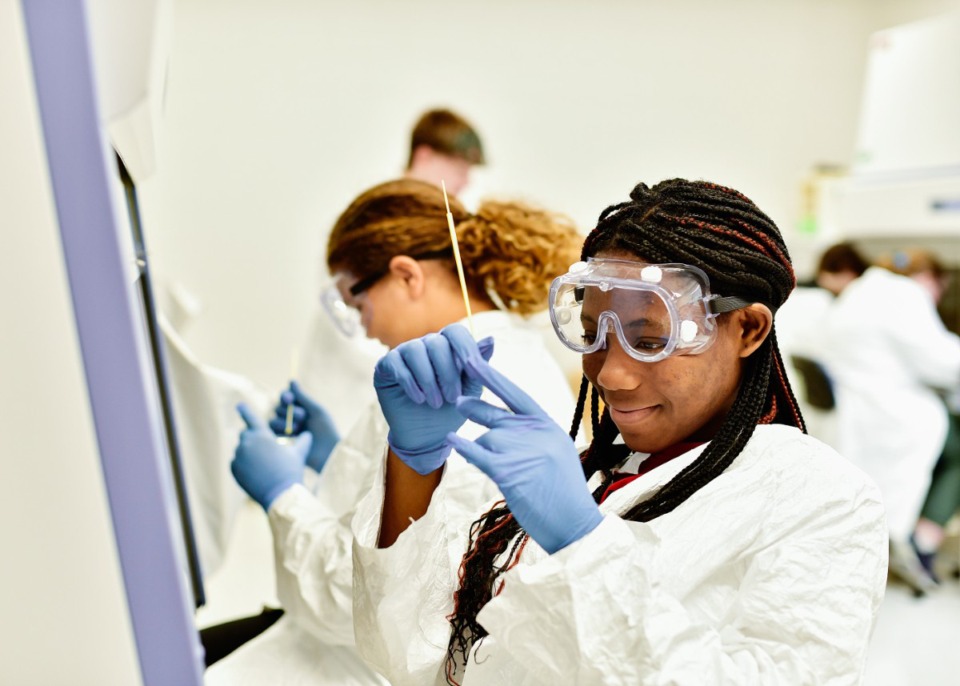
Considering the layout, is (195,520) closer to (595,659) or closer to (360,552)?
(360,552)

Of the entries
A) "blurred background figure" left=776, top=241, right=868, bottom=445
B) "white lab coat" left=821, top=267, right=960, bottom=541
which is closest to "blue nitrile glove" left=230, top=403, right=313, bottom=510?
"blurred background figure" left=776, top=241, right=868, bottom=445

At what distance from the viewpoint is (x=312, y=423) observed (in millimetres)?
1913

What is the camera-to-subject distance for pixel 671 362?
937 mm

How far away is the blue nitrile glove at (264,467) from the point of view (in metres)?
1.52

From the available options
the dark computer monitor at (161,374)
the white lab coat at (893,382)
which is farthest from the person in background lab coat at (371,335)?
the white lab coat at (893,382)

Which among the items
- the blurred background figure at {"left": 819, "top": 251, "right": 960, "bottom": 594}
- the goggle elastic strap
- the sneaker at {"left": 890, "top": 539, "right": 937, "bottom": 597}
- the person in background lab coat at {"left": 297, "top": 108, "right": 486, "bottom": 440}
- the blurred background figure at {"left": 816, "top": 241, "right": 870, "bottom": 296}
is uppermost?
the goggle elastic strap

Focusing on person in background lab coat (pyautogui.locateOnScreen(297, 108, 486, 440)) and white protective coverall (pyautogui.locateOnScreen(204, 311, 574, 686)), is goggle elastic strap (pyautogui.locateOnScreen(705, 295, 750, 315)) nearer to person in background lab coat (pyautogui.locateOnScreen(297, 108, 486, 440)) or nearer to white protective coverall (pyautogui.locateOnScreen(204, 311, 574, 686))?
white protective coverall (pyautogui.locateOnScreen(204, 311, 574, 686))

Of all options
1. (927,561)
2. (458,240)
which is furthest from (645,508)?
(927,561)

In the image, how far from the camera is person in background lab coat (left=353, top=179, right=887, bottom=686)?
0.77 m

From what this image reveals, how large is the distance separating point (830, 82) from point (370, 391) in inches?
168

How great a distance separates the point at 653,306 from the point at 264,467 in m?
0.89

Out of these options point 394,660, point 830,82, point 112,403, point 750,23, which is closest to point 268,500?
point 394,660

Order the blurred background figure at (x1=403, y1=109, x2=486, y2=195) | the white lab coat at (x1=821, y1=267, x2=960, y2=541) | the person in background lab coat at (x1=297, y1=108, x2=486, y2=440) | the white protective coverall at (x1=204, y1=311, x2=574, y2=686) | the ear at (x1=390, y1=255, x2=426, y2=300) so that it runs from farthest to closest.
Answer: the white lab coat at (x1=821, y1=267, x2=960, y2=541) → the blurred background figure at (x1=403, y1=109, x2=486, y2=195) → the person in background lab coat at (x1=297, y1=108, x2=486, y2=440) → the ear at (x1=390, y1=255, x2=426, y2=300) → the white protective coverall at (x1=204, y1=311, x2=574, y2=686)

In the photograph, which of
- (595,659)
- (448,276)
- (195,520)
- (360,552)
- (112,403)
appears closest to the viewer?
(112,403)
